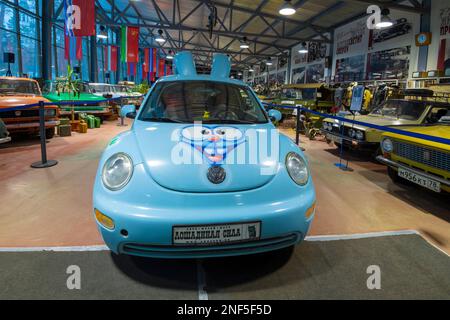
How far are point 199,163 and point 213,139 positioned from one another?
0.29m

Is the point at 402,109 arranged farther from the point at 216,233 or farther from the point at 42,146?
the point at 42,146

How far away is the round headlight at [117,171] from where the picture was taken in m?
→ 1.93

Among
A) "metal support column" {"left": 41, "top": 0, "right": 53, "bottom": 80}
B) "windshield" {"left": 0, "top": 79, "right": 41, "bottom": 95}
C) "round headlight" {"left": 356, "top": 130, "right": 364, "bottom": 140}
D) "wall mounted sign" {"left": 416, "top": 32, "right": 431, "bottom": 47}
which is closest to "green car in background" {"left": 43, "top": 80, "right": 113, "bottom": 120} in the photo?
"windshield" {"left": 0, "top": 79, "right": 41, "bottom": 95}

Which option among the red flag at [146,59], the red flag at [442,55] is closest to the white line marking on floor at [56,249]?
the red flag at [442,55]

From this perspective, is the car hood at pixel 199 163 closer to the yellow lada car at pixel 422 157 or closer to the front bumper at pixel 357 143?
the yellow lada car at pixel 422 157

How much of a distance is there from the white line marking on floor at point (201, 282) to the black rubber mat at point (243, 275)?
0.01 m

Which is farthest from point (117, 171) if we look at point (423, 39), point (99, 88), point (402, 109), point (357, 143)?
point (99, 88)

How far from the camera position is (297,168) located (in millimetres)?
2160

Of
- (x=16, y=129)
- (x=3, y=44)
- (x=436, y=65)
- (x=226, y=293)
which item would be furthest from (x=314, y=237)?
(x=3, y=44)

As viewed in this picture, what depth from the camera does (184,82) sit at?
3193mm

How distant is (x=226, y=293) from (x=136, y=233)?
0.70 metres

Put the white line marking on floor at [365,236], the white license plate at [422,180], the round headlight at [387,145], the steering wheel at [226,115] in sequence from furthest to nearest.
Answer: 1. the round headlight at [387,145]
2. the white license plate at [422,180]
3. the steering wheel at [226,115]
4. the white line marking on floor at [365,236]
